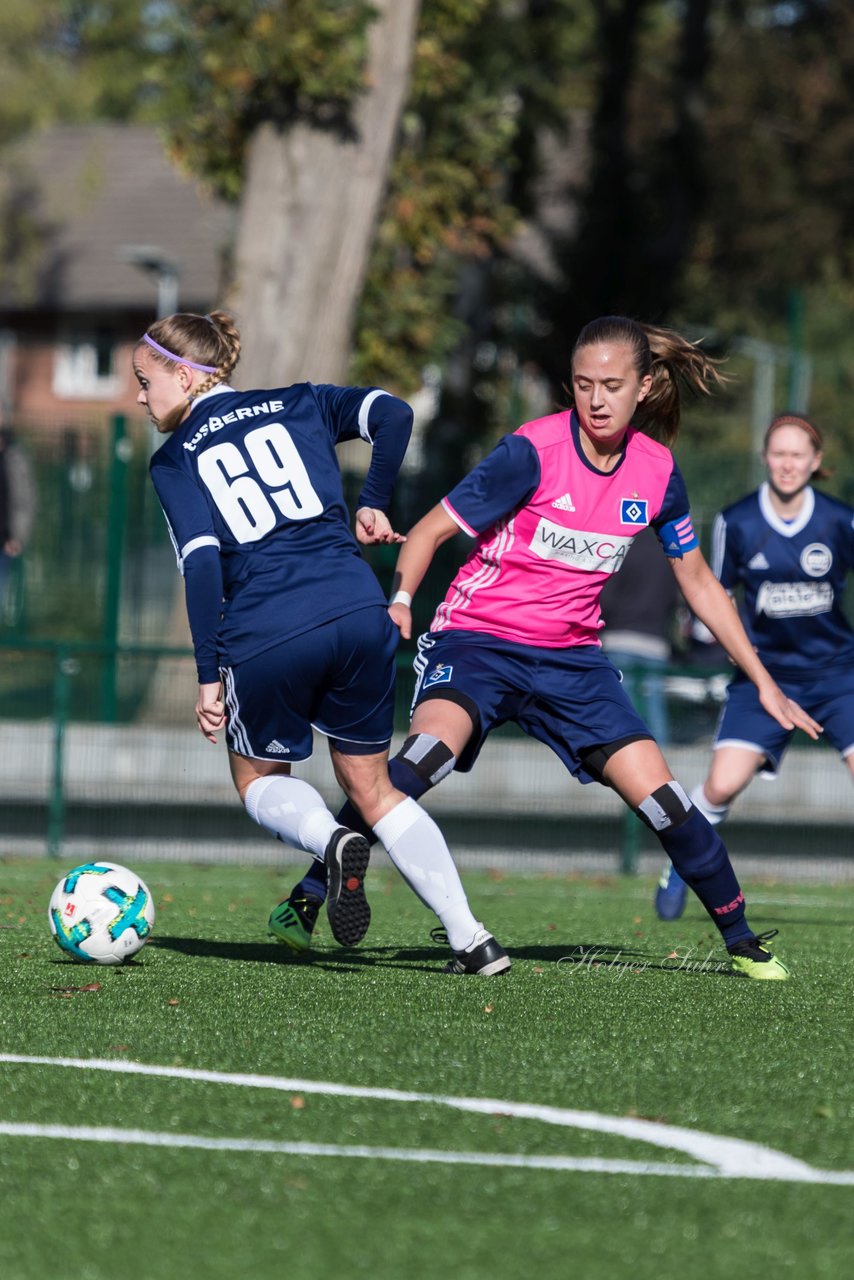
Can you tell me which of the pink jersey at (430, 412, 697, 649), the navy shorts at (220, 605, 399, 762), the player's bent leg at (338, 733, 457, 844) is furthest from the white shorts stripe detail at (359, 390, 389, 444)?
the player's bent leg at (338, 733, 457, 844)

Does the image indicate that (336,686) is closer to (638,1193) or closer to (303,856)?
(638,1193)

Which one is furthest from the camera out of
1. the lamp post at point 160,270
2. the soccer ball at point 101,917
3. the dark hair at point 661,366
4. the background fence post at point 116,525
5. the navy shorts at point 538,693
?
the lamp post at point 160,270

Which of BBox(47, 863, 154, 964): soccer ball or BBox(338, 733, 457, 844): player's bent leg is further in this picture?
BBox(47, 863, 154, 964): soccer ball

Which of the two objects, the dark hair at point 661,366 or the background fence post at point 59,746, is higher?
the dark hair at point 661,366

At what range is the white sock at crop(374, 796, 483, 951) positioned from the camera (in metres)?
5.94

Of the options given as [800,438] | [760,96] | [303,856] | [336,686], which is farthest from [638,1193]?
[760,96]

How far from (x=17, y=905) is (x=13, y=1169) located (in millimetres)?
5553

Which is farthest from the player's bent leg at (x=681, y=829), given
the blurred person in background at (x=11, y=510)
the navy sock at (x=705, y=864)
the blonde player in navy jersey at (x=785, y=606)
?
the blurred person in background at (x=11, y=510)

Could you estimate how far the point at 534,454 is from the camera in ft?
20.3

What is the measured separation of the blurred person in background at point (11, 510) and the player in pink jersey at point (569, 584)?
901 cm

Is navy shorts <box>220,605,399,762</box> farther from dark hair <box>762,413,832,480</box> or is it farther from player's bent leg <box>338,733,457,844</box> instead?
dark hair <box>762,413,832,480</box>

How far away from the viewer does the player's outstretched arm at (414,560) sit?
590cm

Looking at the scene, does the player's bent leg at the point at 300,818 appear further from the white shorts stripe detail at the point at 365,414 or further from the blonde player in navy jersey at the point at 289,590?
the white shorts stripe detail at the point at 365,414

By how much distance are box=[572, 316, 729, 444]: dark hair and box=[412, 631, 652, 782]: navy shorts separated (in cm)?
84
